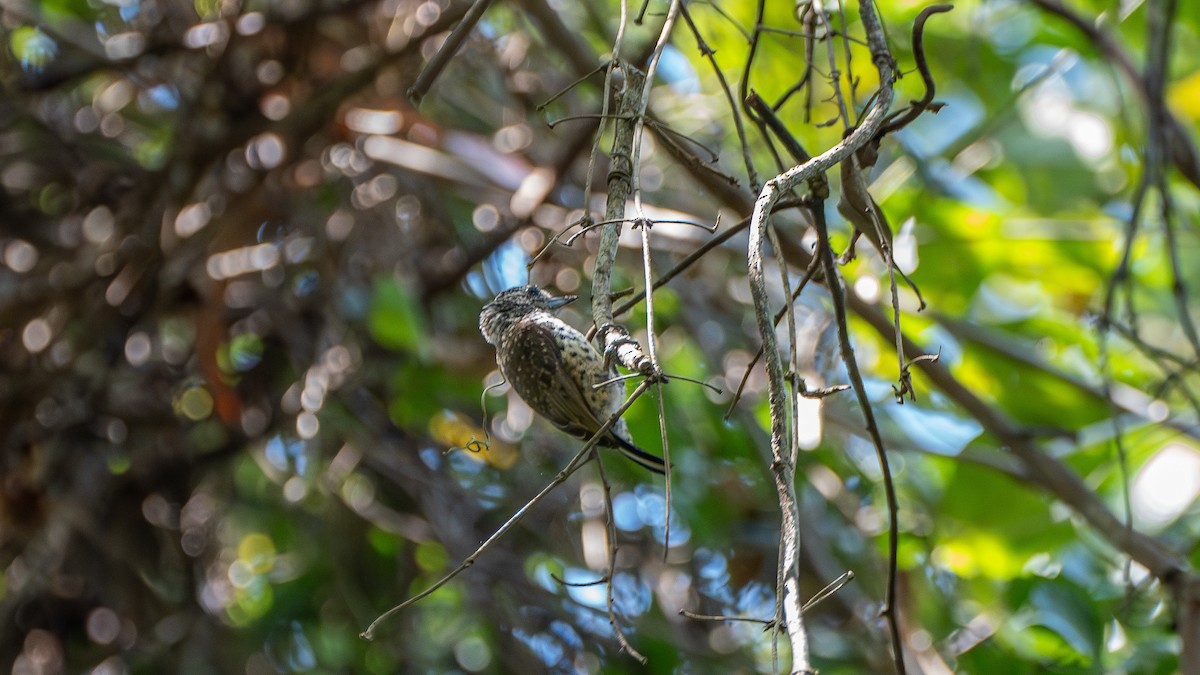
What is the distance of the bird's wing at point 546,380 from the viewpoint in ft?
5.29

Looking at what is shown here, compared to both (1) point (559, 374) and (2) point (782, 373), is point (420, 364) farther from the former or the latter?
(2) point (782, 373)

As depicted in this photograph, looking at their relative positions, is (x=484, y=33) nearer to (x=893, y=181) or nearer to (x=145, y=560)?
(x=893, y=181)

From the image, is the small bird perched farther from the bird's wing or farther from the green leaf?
the green leaf

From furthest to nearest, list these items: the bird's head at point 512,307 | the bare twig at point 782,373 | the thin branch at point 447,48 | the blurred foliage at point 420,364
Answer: the blurred foliage at point 420,364 < the bird's head at point 512,307 < the thin branch at point 447,48 < the bare twig at point 782,373

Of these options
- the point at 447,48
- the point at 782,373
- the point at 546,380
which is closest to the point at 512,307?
the point at 546,380

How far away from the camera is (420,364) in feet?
8.95

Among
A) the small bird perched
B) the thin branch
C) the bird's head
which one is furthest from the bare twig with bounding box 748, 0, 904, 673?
the bird's head

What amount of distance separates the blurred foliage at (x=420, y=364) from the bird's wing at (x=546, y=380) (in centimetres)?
86

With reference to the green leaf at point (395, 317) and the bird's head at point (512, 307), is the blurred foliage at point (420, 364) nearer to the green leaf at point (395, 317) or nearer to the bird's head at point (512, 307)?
the green leaf at point (395, 317)

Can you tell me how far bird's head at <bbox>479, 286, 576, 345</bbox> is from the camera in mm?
1786

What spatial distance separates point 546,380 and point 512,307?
220 mm

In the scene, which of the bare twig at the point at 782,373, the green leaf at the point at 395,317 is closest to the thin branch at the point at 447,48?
the bare twig at the point at 782,373

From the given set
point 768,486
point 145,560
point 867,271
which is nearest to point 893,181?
point 867,271

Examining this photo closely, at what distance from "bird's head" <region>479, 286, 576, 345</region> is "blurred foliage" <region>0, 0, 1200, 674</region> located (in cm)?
66
